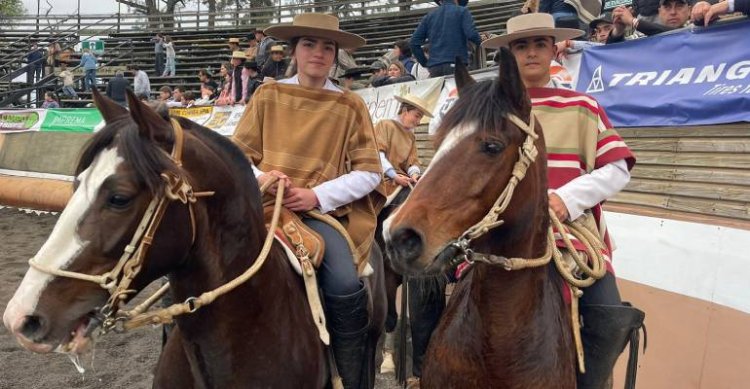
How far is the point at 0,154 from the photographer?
1440cm

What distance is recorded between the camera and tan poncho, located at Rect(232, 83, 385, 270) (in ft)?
10.3

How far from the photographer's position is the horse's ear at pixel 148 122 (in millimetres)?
1907

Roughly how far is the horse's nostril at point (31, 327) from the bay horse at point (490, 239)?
3.66 feet

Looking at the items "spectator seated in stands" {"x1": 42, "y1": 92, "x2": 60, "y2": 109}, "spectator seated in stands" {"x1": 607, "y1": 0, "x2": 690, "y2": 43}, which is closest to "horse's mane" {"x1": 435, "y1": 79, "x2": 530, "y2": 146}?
"spectator seated in stands" {"x1": 607, "y1": 0, "x2": 690, "y2": 43}

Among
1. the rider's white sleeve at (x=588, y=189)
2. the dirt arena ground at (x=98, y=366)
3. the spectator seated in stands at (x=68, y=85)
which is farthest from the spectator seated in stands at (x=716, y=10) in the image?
the spectator seated in stands at (x=68, y=85)

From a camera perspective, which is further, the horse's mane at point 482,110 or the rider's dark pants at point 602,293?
the rider's dark pants at point 602,293

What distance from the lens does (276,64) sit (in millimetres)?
12117

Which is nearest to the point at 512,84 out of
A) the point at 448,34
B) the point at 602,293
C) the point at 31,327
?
the point at 602,293

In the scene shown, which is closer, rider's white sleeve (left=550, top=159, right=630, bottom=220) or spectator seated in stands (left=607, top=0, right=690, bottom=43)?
rider's white sleeve (left=550, top=159, right=630, bottom=220)

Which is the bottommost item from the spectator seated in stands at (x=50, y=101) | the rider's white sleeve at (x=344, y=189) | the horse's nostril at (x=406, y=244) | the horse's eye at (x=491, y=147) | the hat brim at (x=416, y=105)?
the spectator seated in stands at (x=50, y=101)

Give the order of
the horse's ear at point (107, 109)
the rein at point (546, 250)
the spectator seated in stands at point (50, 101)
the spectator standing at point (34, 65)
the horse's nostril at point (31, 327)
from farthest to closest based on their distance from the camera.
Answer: the spectator standing at point (34, 65) → the spectator seated in stands at point (50, 101) → the horse's ear at point (107, 109) → the rein at point (546, 250) → the horse's nostril at point (31, 327)

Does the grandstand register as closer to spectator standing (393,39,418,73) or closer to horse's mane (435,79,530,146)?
spectator standing (393,39,418,73)

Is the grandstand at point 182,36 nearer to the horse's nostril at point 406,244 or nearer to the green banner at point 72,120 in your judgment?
the green banner at point 72,120

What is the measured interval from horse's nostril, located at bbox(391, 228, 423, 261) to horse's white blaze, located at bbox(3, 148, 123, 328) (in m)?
0.94
